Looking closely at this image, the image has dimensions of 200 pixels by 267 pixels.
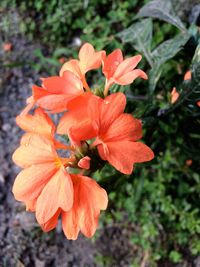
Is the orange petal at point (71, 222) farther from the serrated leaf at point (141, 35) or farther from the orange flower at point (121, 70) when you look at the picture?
the serrated leaf at point (141, 35)

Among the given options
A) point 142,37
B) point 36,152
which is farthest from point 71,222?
point 142,37

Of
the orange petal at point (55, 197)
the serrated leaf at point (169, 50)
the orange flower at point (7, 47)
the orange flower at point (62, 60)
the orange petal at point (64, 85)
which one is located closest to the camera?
the orange petal at point (55, 197)

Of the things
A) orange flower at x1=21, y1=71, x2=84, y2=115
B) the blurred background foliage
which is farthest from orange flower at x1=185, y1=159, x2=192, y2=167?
orange flower at x1=21, y1=71, x2=84, y2=115

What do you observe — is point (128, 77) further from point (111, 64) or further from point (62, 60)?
point (62, 60)

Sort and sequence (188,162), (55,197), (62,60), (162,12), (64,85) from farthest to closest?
(62,60)
(188,162)
(162,12)
(64,85)
(55,197)

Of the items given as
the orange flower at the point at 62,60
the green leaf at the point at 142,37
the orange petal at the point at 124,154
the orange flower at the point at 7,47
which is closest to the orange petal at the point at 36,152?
the orange petal at the point at 124,154

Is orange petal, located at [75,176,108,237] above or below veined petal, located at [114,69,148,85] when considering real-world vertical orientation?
below

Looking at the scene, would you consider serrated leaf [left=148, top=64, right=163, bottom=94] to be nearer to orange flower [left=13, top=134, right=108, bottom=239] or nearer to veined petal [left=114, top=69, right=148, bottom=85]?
veined petal [left=114, top=69, right=148, bottom=85]
